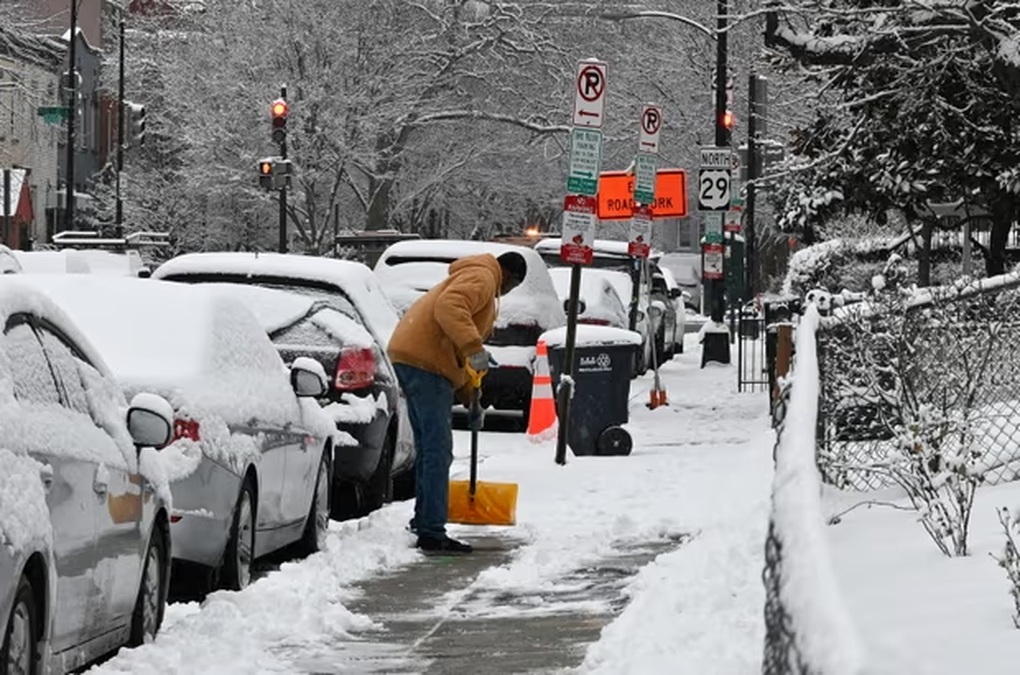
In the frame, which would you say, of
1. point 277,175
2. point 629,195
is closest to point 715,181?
point 629,195

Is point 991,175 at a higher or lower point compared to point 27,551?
higher

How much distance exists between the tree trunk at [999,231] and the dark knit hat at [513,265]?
10.7m

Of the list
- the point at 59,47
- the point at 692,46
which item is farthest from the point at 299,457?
the point at 59,47

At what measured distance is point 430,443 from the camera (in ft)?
40.9

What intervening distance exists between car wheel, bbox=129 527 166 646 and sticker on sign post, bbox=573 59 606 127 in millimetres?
8217

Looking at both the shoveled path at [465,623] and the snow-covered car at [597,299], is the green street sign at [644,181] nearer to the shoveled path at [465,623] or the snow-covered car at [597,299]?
the snow-covered car at [597,299]

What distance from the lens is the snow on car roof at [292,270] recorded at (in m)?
14.2

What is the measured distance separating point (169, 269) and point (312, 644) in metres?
5.85

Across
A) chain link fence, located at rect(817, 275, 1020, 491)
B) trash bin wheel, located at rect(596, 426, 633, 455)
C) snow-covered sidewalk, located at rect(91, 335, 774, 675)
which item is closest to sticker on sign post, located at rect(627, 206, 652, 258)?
snow-covered sidewalk, located at rect(91, 335, 774, 675)

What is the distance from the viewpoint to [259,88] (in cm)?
5284

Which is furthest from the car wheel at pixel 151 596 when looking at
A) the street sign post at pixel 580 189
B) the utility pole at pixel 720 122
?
the utility pole at pixel 720 122

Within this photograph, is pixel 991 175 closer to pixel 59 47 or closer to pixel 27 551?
pixel 27 551

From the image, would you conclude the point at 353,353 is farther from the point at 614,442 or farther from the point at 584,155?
the point at 614,442

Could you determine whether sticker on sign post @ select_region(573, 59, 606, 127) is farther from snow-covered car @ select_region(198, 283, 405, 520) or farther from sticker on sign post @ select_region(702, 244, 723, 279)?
sticker on sign post @ select_region(702, 244, 723, 279)
